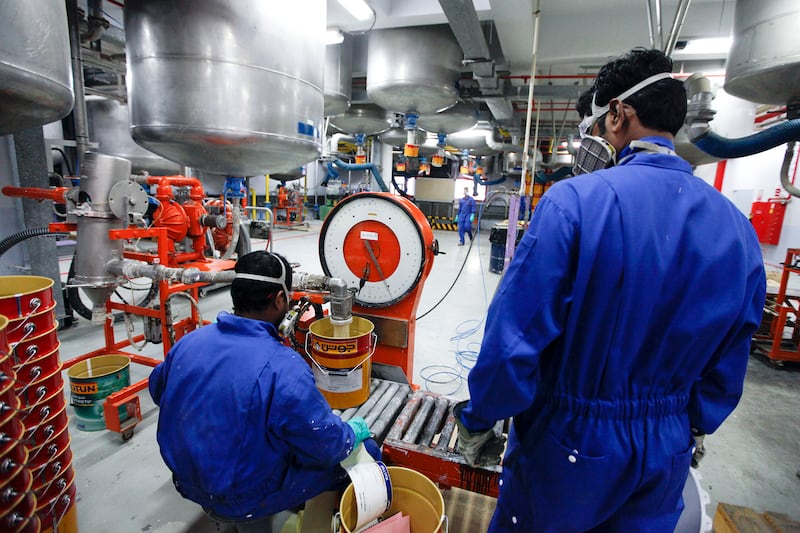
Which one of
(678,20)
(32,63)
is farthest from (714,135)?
(32,63)

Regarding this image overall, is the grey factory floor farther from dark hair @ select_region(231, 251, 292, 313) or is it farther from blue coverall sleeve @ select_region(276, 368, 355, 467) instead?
dark hair @ select_region(231, 251, 292, 313)

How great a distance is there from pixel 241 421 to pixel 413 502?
668mm

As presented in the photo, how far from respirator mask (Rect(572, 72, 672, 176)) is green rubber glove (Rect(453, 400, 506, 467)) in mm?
721

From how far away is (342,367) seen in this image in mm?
1750

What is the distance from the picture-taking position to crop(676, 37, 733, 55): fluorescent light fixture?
2799mm

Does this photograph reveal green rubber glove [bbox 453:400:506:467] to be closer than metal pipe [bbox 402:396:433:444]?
Yes

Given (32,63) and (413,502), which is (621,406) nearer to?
(413,502)

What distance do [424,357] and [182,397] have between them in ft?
8.06

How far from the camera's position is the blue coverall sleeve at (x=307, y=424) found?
1.04 metres

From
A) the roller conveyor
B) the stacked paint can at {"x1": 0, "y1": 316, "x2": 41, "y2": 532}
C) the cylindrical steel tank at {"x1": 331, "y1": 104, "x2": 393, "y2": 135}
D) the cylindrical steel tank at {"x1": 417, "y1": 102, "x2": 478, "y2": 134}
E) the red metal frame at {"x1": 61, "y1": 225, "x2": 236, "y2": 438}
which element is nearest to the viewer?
the stacked paint can at {"x1": 0, "y1": 316, "x2": 41, "y2": 532}

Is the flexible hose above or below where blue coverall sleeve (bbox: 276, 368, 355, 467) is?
above

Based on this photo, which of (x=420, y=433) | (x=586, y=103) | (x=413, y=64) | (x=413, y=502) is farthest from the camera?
(x=413, y=64)

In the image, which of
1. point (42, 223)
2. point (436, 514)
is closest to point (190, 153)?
point (436, 514)

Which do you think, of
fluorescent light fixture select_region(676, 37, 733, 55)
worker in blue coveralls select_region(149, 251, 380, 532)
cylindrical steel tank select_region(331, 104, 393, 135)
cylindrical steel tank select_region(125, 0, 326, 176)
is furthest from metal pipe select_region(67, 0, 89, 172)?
fluorescent light fixture select_region(676, 37, 733, 55)
